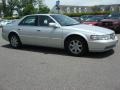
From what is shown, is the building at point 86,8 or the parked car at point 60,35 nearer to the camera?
the parked car at point 60,35

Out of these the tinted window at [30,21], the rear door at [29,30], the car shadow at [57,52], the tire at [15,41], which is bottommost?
the car shadow at [57,52]

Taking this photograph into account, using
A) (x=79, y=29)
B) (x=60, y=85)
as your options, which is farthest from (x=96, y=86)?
(x=79, y=29)

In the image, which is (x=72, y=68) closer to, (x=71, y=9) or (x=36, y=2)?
(x=36, y=2)

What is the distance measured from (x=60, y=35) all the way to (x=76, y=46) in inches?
27.8

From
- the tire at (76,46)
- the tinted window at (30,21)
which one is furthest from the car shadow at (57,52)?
the tinted window at (30,21)

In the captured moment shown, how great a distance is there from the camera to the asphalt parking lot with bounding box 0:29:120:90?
5648 mm

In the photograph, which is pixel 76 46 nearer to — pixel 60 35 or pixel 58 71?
pixel 60 35

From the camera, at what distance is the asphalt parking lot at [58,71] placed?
5.65 meters

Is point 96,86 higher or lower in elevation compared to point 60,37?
lower

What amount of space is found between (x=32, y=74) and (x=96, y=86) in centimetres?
184

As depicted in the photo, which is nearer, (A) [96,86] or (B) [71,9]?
(A) [96,86]

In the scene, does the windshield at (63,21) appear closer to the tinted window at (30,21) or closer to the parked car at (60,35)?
the parked car at (60,35)

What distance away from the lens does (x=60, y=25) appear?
923cm

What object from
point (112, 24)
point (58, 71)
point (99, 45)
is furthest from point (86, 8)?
point (58, 71)
